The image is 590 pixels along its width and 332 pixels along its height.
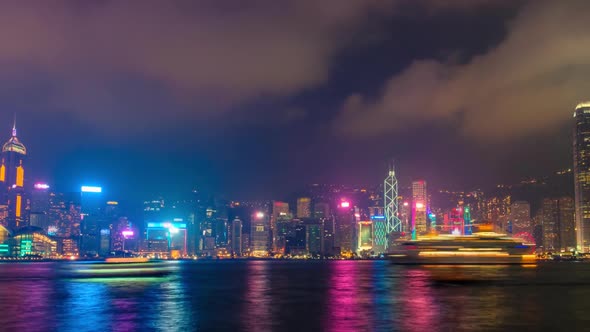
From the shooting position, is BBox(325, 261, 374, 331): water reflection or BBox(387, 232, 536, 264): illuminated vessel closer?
BBox(325, 261, 374, 331): water reflection

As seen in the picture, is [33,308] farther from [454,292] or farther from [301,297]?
[454,292]

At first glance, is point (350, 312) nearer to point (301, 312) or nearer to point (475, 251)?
point (301, 312)

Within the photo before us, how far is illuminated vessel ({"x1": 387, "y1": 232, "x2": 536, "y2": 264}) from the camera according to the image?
6486 inches

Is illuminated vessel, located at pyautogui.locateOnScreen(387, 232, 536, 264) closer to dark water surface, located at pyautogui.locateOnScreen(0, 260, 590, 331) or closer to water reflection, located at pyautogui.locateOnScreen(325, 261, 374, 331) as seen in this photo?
dark water surface, located at pyautogui.locateOnScreen(0, 260, 590, 331)

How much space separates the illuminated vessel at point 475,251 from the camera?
164750 mm

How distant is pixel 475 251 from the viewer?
166 metres

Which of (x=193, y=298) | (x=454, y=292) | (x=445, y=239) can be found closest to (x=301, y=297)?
(x=193, y=298)

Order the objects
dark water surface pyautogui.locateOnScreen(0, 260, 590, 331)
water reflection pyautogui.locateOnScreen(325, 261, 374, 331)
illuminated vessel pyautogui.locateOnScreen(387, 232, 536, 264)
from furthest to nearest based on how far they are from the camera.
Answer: illuminated vessel pyautogui.locateOnScreen(387, 232, 536, 264), dark water surface pyautogui.locateOnScreen(0, 260, 590, 331), water reflection pyautogui.locateOnScreen(325, 261, 374, 331)

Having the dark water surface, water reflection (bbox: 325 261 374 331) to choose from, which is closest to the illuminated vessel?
the dark water surface

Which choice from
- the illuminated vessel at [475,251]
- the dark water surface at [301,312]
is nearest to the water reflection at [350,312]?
the dark water surface at [301,312]

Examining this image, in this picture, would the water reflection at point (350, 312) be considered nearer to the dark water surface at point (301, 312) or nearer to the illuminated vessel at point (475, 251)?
the dark water surface at point (301, 312)

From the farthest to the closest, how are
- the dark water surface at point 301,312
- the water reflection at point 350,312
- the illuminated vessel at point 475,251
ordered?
the illuminated vessel at point 475,251, the dark water surface at point 301,312, the water reflection at point 350,312

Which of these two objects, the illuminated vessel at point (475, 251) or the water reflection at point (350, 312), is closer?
the water reflection at point (350, 312)

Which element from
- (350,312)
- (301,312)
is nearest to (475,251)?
(350,312)
